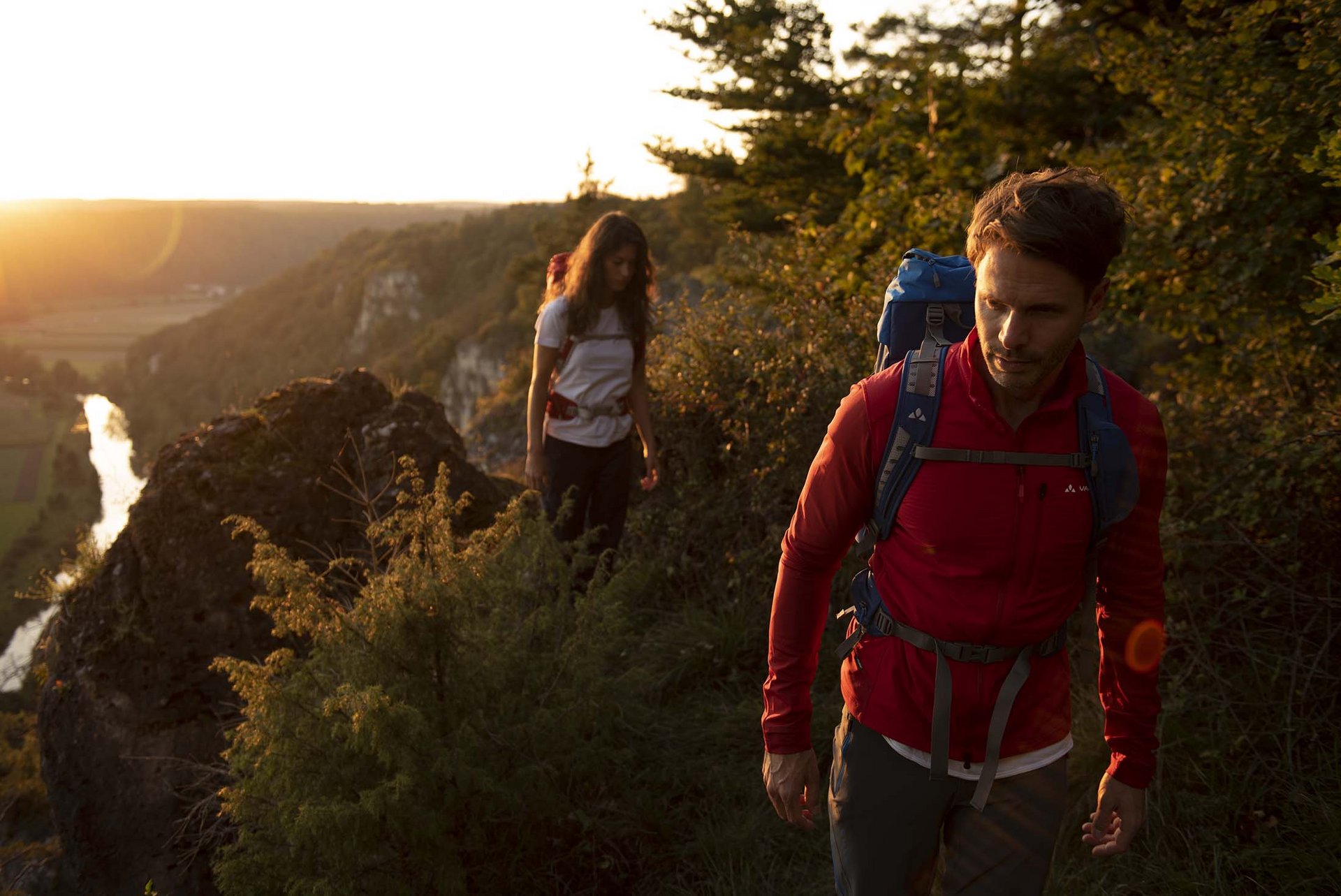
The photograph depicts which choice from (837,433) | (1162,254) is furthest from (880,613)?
(1162,254)

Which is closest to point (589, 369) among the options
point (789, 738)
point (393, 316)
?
A: point (789, 738)

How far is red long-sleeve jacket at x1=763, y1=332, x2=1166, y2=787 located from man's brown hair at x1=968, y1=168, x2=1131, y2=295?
19 cm

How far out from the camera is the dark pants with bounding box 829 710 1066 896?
1618 millimetres

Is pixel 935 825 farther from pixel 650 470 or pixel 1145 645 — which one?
pixel 650 470

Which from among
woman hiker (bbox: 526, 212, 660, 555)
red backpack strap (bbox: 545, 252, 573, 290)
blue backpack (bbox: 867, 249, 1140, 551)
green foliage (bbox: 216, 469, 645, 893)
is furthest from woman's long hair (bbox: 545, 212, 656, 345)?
blue backpack (bbox: 867, 249, 1140, 551)

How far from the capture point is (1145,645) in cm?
161

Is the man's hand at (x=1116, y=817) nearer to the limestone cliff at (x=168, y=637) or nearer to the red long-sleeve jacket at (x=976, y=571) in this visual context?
the red long-sleeve jacket at (x=976, y=571)

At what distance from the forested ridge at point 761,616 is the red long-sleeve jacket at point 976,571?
129 centimetres

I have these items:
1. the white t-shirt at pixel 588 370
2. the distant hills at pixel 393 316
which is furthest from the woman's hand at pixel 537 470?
the distant hills at pixel 393 316

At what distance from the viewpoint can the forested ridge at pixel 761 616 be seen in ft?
8.38

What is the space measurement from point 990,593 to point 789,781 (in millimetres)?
526

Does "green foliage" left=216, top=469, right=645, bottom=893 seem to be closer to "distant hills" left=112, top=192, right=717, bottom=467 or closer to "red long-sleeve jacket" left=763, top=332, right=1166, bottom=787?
"red long-sleeve jacket" left=763, top=332, right=1166, bottom=787

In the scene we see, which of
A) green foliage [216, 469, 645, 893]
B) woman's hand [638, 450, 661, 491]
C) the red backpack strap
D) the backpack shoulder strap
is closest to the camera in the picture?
the backpack shoulder strap

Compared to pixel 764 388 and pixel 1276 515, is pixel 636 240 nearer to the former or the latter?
pixel 764 388
